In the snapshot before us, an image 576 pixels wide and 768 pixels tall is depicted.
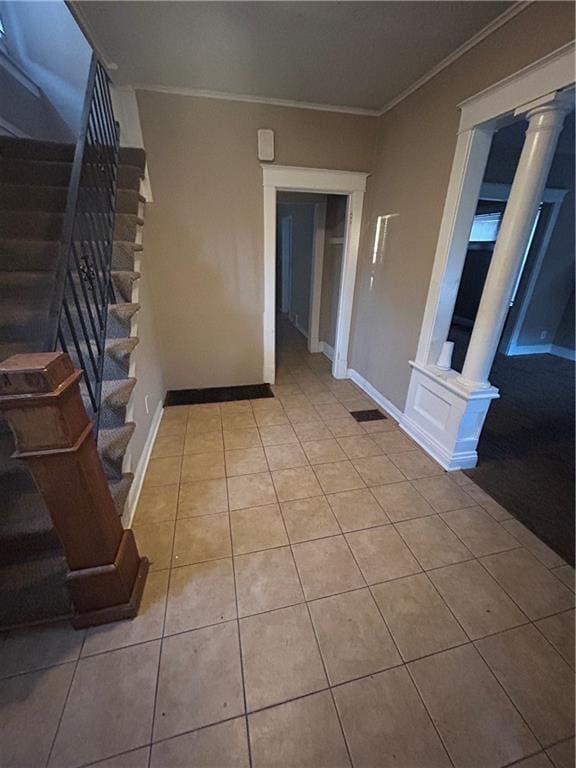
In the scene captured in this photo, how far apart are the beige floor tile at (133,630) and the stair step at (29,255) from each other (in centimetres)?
196

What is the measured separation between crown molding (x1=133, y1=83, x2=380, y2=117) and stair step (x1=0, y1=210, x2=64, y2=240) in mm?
1223

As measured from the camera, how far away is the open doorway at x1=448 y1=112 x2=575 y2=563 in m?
1.97

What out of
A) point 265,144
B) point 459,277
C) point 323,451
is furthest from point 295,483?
point 265,144

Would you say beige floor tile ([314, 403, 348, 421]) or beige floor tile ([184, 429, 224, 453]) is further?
beige floor tile ([314, 403, 348, 421])

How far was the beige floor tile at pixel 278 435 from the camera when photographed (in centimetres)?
→ 243

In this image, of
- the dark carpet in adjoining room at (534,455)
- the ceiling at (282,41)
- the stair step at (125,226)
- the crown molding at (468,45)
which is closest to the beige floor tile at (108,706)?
the dark carpet in adjoining room at (534,455)

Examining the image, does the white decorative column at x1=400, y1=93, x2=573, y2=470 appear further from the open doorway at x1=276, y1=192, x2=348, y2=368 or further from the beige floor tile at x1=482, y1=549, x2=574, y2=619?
the open doorway at x1=276, y1=192, x2=348, y2=368

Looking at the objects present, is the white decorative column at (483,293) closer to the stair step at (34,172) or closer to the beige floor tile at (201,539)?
the beige floor tile at (201,539)

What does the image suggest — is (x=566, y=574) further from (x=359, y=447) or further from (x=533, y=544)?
(x=359, y=447)

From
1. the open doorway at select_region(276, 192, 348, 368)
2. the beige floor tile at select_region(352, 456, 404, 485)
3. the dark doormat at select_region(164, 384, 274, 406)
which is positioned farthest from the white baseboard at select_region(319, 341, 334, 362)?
the beige floor tile at select_region(352, 456, 404, 485)

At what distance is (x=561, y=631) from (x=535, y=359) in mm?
4286

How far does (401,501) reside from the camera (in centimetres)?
189

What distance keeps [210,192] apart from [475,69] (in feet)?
6.47

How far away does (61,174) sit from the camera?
216cm
